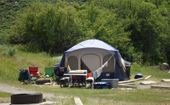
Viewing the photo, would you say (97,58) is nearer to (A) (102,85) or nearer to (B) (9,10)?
(A) (102,85)

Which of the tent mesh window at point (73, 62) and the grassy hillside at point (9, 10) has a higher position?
the grassy hillside at point (9, 10)

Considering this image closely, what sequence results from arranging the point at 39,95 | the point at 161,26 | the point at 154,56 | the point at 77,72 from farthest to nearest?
1. the point at 154,56
2. the point at 161,26
3. the point at 77,72
4. the point at 39,95

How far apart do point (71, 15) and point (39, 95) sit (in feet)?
64.6

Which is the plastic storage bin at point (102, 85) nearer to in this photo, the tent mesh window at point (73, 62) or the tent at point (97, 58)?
the tent at point (97, 58)

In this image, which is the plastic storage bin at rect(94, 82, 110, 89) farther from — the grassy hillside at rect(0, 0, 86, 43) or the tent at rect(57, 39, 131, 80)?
the grassy hillside at rect(0, 0, 86, 43)

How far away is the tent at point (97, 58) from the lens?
55.8 feet

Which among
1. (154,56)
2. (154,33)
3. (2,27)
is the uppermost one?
(2,27)

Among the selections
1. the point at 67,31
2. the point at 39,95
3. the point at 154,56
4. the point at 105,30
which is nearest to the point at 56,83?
the point at 39,95

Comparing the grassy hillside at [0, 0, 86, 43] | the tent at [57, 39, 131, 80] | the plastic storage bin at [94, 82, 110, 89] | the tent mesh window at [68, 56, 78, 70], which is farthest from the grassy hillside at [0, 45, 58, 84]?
the grassy hillside at [0, 0, 86, 43]

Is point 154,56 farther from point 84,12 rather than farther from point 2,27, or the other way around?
point 2,27

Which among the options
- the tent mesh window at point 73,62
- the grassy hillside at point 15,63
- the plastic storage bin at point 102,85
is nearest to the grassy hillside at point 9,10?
the grassy hillside at point 15,63

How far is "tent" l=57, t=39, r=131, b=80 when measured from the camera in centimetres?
1702

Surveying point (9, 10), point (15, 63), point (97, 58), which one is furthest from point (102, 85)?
point (9, 10)

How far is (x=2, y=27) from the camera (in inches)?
1586
